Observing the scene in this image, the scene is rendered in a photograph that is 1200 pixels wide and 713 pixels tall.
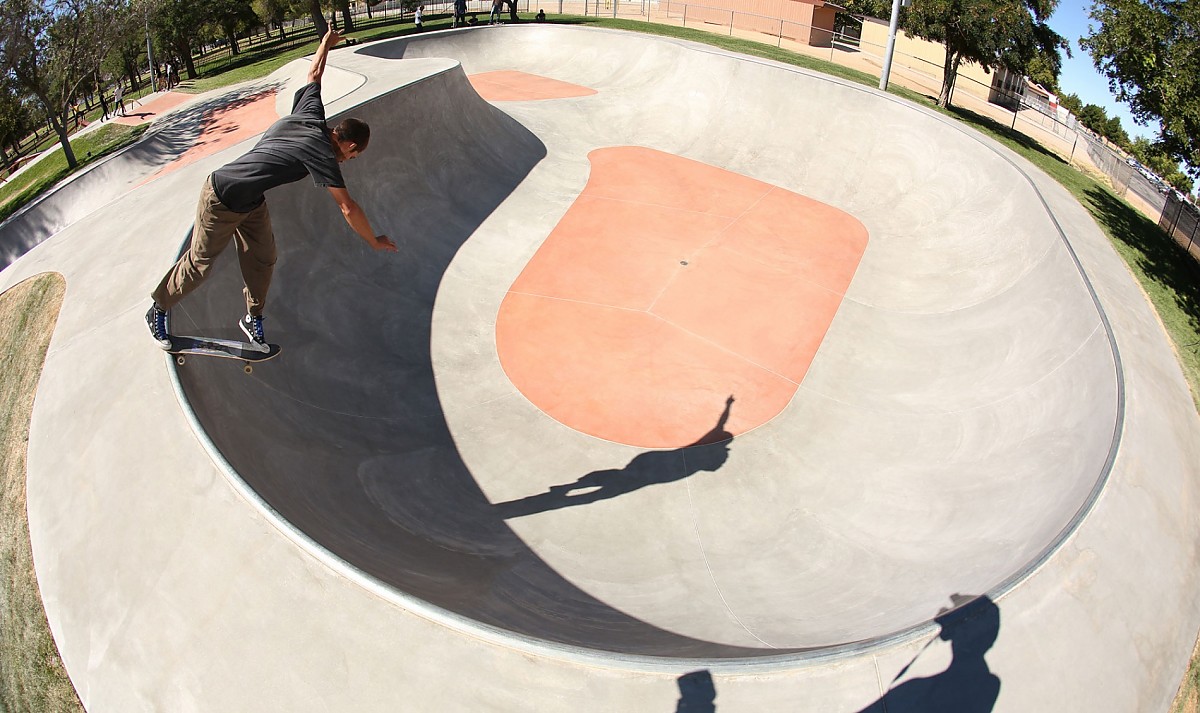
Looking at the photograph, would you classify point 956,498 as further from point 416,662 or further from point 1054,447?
point 416,662

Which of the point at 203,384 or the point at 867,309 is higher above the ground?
the point at 203,384

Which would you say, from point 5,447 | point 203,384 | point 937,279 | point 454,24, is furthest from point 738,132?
point 454,24

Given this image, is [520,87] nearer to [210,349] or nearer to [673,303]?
[673,303]

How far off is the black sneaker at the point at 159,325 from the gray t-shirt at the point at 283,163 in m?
1.28

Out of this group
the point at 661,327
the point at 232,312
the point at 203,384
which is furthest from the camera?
the point at 661,327

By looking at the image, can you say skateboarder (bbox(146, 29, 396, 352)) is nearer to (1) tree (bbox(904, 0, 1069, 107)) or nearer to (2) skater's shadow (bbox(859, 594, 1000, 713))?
(2) skater's shadow (bbox(859, 594, 1000, 713))

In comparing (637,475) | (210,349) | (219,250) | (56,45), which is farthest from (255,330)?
(56,45)

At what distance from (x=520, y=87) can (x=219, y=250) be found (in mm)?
17625

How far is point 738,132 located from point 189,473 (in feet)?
50.3

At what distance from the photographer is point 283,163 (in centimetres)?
459

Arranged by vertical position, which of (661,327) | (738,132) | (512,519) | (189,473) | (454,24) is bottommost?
(512,519)

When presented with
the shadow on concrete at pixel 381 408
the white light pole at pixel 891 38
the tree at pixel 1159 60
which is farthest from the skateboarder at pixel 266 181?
the white light pole at pixel 891 38

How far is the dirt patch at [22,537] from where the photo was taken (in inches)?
160

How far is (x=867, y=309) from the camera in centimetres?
1095
